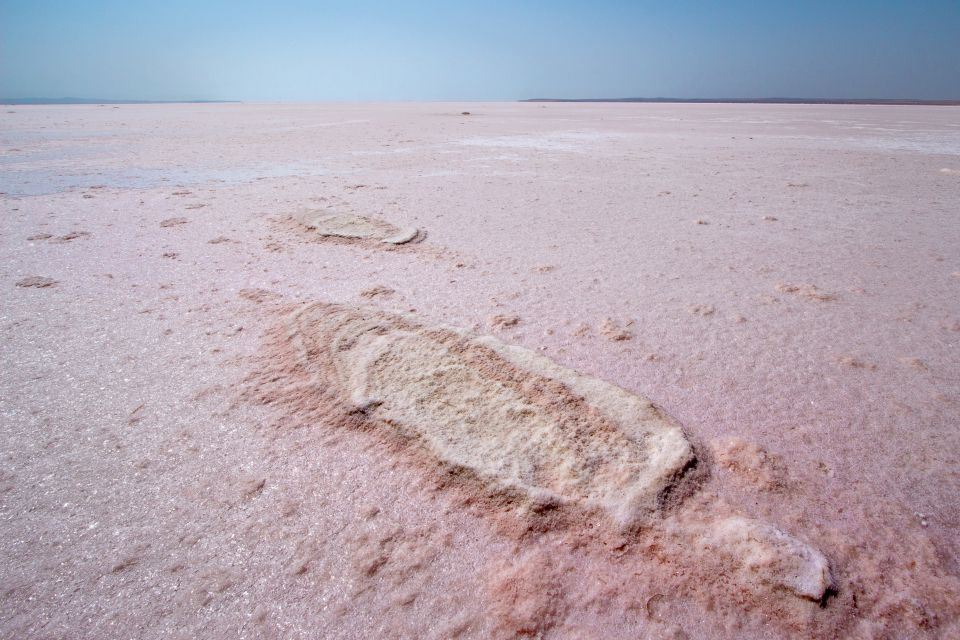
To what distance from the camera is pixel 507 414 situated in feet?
4.44

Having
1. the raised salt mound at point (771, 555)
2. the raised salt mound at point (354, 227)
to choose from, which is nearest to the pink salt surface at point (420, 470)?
the raised salt mound at point (771, 555)

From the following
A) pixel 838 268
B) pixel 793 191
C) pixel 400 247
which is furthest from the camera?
pixel 793 191

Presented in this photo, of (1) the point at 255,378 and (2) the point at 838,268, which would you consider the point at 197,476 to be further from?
(2) the point at 838,268

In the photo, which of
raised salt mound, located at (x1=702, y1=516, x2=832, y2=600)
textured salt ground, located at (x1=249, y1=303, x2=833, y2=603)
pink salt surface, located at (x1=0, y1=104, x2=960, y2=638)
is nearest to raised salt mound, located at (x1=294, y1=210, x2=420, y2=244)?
pink salt surface, located at (x1=0, y1=104, x2=960, y2=638)

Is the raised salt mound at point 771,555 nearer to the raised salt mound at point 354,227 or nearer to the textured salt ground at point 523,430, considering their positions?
the textured salt ground at point 523,430

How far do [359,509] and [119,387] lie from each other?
3.26 ft

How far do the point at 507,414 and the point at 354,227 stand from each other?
2173 millimetres

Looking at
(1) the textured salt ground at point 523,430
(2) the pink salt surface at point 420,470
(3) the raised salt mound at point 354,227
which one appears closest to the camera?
(2) the pink salt surface at point 420,470

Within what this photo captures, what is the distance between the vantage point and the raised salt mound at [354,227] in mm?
2986

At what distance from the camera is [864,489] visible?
1158mm

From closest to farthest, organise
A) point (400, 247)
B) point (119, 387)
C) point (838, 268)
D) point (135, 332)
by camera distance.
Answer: point (119, 387), point (135, 332), point (838, 268), point (400, 247)

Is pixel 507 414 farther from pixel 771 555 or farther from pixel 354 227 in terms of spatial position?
pixel 354 227

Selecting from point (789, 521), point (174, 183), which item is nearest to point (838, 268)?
point (789, 521)

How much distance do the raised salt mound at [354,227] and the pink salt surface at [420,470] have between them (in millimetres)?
185
